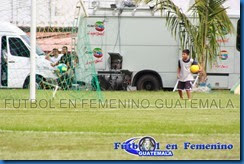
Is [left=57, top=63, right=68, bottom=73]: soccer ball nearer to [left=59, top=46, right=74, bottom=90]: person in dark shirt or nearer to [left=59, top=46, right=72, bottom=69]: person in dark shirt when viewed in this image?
[left=59, top=46, right=74, bottom=90]: person in dark shirt

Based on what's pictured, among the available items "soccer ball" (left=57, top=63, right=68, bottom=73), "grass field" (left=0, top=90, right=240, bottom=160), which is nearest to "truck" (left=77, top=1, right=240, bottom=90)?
"soccer ball" (left=57, top=63, right=68, bottom=73)

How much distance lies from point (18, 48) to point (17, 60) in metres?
0.41

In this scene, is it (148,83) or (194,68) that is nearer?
(194,68)

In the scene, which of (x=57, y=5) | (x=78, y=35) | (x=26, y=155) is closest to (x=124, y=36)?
(x=57, y=5)

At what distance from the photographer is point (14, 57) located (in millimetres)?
28984

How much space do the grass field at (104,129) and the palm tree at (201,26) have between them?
12.0 meters

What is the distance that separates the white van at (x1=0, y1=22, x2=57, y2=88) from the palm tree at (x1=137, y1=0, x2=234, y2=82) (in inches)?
211

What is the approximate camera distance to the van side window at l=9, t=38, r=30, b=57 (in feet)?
95.3

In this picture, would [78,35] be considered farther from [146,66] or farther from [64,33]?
[146,66]

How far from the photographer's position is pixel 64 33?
29.7 metres

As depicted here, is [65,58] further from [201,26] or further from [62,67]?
[201,26]

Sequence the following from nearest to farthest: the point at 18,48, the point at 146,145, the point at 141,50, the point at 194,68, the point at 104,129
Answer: the point at 146,145
the point at 104,129
the point at 194,68
the point at 18,48
the point at 141,50

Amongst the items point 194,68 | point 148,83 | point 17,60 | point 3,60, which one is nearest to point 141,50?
point 148,83

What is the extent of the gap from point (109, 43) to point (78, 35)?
5.84 meters
